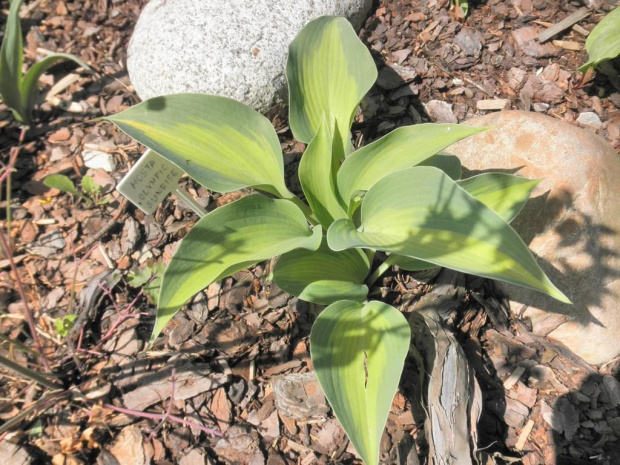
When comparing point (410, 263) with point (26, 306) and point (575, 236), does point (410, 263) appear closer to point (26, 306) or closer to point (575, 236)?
point (575, 236)

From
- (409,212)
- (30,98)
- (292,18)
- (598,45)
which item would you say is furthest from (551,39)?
(30,98)

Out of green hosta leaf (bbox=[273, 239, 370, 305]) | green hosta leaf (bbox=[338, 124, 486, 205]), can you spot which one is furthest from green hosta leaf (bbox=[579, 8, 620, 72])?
green hosta leaf (bbox=[273, 239, 370, 305])

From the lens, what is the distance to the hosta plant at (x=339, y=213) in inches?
43.1

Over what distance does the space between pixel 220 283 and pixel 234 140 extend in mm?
552

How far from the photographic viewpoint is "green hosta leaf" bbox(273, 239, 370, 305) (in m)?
1.37

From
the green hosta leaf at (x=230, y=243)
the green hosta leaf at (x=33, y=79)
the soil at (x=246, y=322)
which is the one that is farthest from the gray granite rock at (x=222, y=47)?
the green hosta leaf at (x=230, y=243)

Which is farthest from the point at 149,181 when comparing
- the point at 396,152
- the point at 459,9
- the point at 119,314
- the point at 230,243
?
the point at 459,9

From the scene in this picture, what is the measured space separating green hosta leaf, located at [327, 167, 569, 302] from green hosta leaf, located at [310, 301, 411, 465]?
22 centimetres

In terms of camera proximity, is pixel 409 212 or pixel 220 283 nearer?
pixel 409 212

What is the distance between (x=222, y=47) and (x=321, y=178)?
795 millimetres

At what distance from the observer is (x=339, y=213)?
1.45 meters

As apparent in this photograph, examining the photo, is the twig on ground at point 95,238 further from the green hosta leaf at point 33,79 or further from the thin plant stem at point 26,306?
the green hosta leaf at point 33,79

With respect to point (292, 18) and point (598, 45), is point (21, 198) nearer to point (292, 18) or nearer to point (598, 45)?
point (292, 18)

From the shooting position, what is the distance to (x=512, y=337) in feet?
5.24
